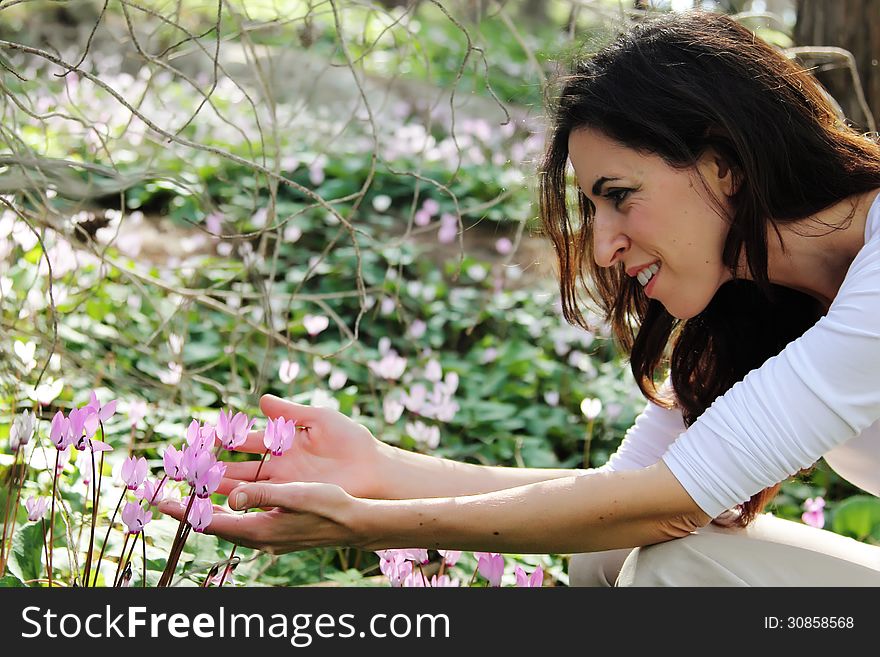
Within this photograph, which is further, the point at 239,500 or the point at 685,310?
the point at 685,310

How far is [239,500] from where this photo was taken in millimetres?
1574

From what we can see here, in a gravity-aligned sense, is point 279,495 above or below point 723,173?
below

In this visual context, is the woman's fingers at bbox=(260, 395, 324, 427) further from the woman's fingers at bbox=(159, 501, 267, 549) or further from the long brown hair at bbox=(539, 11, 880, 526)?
the long brown hair at bbox=(539, 11, 880, 526)

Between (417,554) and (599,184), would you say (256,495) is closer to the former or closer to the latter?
(417,554)

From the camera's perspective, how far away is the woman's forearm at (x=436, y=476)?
2080 mm

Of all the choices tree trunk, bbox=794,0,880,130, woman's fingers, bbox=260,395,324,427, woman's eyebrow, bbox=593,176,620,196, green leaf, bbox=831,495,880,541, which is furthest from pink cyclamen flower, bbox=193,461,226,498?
tree trunk, bbox=794,0,880,130

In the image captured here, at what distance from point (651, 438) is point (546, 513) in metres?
0.59

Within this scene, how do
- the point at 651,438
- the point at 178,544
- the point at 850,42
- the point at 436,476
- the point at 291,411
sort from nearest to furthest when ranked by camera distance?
1. the point at 178,544
2. the point at 291,411
3. the point at 436,476
4. the point at 651,438
5. the point at 850,42

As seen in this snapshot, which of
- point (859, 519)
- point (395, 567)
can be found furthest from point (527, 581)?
point (859, 519)

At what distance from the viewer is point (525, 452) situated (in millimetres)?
3406

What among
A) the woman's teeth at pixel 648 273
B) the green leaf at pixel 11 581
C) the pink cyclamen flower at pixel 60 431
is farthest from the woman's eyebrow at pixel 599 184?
the green leaf at pixel 11 581

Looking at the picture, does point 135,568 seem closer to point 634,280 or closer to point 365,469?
point 365,469

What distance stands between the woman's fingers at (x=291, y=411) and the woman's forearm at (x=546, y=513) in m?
0.33

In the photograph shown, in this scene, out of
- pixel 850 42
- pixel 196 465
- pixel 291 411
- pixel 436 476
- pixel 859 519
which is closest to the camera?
pixel 196 465
